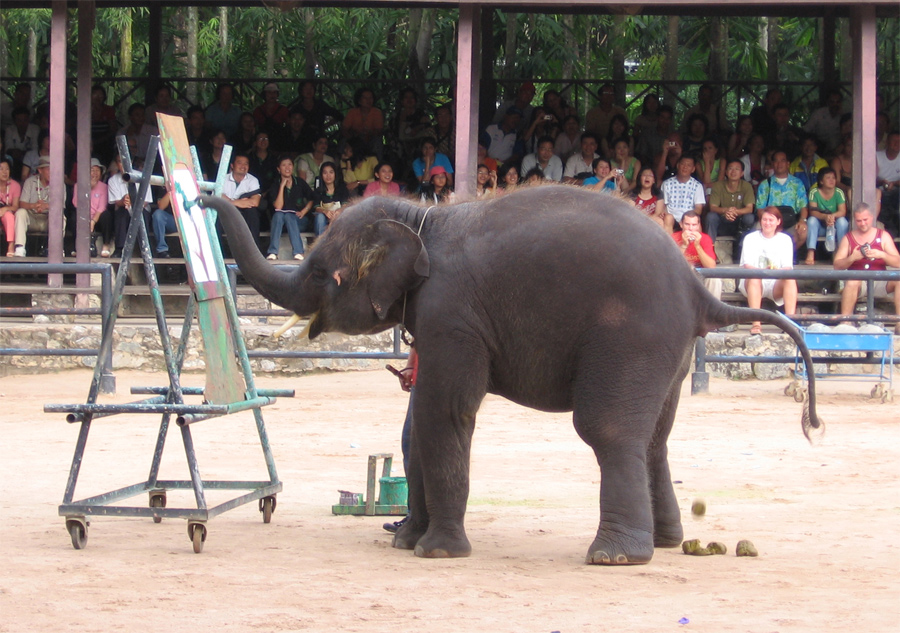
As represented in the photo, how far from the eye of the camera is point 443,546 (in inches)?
213

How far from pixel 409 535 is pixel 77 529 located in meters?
1.48

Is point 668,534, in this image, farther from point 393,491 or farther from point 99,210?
point 99,210

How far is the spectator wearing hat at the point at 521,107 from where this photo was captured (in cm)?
1611

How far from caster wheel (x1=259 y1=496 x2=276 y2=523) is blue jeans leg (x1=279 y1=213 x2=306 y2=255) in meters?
7.89

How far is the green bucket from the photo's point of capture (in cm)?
652

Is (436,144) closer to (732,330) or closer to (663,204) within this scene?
(663,204)

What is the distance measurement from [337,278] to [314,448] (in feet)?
10.2

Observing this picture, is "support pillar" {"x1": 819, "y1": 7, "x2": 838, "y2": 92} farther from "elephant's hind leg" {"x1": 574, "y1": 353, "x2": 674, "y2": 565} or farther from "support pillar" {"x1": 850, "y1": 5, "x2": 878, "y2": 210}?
"elephant's hind leg" {"x1": 574, "y1": 353, "x2": 674, "y2": 565}

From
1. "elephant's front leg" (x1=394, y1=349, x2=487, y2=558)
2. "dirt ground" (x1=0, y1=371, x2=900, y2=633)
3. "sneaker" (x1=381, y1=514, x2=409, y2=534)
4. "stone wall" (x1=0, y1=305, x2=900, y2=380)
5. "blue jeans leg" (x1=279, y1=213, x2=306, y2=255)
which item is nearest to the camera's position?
"dirt ground" (x1=0, y1=371, x2=900, y2=633)

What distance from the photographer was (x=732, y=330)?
12.7 meters

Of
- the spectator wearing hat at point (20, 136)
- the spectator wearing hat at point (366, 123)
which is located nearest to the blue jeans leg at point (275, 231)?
the spectator wearing hat at point (366, 123)

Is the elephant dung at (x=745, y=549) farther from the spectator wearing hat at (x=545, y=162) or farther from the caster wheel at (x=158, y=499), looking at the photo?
the spectator wearing hat at (x=545, y=162)

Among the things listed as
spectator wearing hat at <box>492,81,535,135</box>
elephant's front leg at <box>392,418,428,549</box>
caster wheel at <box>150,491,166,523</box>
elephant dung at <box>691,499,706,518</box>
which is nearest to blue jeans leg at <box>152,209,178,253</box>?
spectator wearing hat at <box>492,81,535,135</box>

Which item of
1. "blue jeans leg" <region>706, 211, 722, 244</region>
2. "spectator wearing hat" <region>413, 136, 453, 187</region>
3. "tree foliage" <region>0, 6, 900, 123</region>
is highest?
"tree foliage" <region>0, 6, 900, 123</region>
